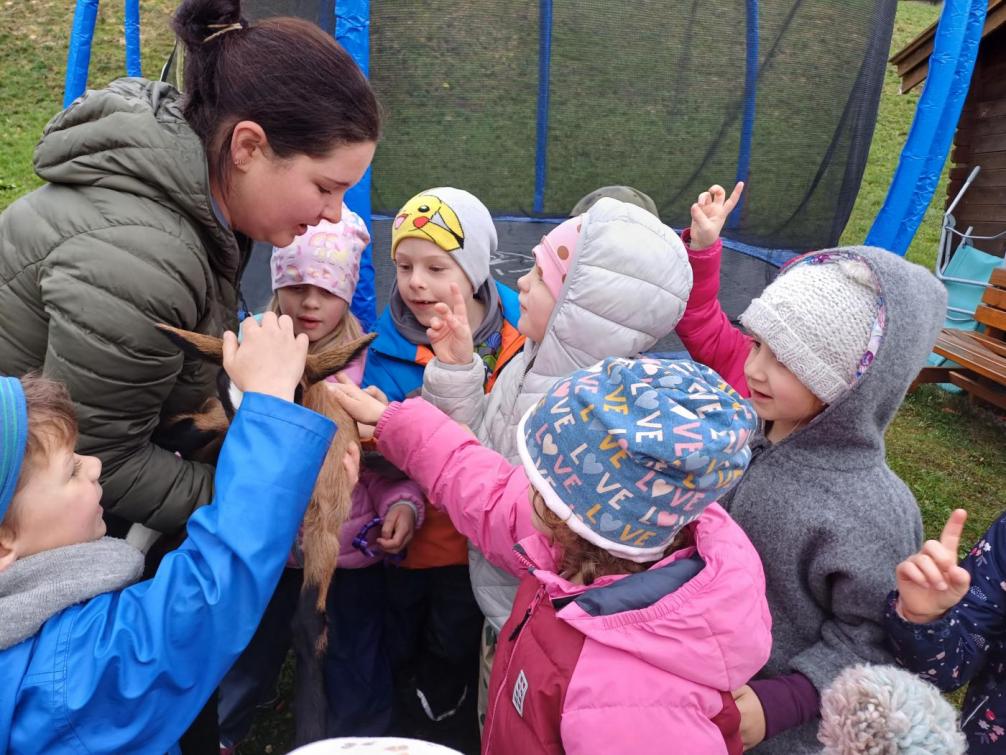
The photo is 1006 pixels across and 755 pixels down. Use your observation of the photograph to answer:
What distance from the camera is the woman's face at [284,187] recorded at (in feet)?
5.29

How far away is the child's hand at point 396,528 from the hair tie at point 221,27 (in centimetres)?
135

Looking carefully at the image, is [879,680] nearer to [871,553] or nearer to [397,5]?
[871,553]

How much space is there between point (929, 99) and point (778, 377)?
8.01 ft

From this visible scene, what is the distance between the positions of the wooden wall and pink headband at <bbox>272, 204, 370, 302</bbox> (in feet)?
24.1

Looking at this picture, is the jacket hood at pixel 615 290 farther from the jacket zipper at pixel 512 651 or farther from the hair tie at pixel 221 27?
the hair tie at pixel 221 27

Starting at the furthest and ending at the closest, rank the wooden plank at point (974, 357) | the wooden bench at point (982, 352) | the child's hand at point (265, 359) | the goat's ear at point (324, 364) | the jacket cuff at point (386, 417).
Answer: the wooden bench at point (982, 352), the wooden plank at point (974, 357), the jacket cuff at point (386, 417), the goat's ear at point (324, 364), the child's hand at point (265, 359)

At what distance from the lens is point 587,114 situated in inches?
160

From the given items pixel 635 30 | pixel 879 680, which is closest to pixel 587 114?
pixel 635 30

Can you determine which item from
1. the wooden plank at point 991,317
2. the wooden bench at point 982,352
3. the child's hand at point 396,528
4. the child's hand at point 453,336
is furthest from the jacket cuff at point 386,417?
the wooden plank at point 991,317

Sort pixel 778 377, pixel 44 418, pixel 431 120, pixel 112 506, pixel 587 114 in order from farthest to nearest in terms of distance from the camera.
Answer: pixel 587 114 < pixel 431 120 < pixel 778 377 < pixel 112 506 < pixel 44 418

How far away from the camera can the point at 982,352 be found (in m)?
5.93

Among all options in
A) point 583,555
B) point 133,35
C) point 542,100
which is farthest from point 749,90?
point 133,35

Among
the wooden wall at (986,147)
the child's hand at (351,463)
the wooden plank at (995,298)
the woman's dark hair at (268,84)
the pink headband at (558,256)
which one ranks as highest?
the woman's dark hair at (268,84)

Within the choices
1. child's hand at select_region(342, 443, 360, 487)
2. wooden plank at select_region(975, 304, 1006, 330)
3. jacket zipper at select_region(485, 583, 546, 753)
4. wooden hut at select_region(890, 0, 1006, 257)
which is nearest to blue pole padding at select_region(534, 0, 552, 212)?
child's hand at select_region(342, 443, 360, 487)
